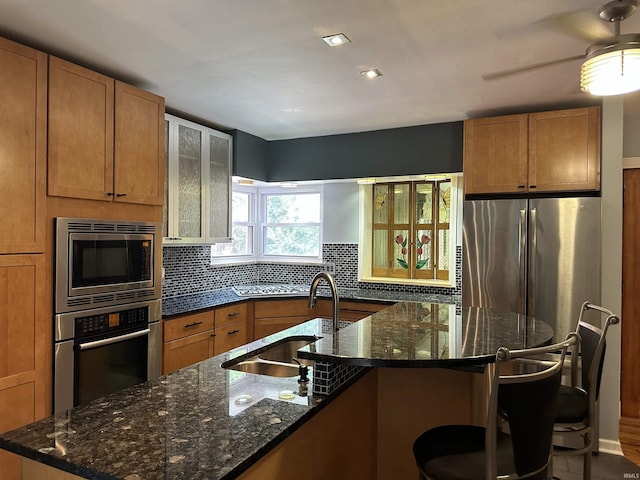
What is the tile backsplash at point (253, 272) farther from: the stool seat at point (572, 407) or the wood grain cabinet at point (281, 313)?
the stool seat at point (572, 407)

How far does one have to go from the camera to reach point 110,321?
8.89ft

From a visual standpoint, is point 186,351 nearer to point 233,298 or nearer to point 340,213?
point 233,298

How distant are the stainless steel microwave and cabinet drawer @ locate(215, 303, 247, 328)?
2.64 ft

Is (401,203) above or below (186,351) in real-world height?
above

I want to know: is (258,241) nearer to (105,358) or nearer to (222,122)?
(222,122)

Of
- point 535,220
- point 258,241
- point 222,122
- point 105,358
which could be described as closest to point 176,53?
point 222,122

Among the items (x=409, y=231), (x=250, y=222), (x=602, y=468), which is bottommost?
(x=602, y=468)

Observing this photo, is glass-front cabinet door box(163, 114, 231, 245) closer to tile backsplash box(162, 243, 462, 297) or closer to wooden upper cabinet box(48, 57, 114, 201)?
tile backsplash box(162, 243, 462, 297)

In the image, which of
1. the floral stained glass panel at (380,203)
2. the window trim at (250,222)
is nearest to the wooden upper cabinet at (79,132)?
the window trim at (250,222)

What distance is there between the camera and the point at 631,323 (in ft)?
12.6

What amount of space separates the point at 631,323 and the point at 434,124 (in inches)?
94.7

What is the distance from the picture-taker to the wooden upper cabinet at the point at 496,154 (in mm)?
3404

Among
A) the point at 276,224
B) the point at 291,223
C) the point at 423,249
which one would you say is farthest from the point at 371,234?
the point at 276,224

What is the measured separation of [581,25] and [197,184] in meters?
2.89
